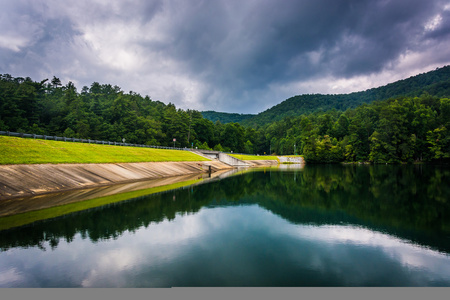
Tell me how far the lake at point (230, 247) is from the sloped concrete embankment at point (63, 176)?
29.0 ft

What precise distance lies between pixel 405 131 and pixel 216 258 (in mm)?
112564

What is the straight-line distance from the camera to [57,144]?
117 feet

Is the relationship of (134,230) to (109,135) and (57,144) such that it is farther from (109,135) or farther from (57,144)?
(109,135)

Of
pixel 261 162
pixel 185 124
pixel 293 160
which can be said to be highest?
pixel 185 124

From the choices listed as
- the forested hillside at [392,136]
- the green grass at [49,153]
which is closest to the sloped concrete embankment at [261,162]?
the forested hillside at [392,136]

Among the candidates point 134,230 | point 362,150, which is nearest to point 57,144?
point 134,230

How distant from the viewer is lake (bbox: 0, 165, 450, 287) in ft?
27.3

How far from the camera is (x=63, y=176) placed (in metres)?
26.6

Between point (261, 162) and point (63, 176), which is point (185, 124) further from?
point (63, 176)

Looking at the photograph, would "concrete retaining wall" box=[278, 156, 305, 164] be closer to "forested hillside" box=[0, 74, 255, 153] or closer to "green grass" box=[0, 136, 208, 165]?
"forested hillside" box=[0, 74, 255, 153]

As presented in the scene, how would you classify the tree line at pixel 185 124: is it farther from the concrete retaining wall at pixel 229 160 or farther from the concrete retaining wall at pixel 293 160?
the concrete retaining wall at pixel 229 160

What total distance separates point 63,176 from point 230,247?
918 inches

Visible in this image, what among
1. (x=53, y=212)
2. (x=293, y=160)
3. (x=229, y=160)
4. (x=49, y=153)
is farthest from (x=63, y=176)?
(x=293, y=160)

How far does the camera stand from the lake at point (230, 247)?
27.3ft
